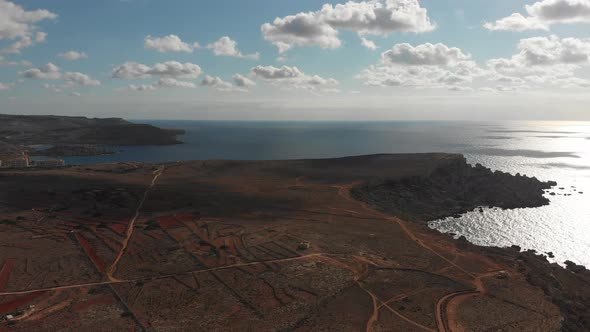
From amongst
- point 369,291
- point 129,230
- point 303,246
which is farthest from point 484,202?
point 129,230

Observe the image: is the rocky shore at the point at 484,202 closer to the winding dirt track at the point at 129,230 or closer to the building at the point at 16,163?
the winding dirt track at the point at 129,230

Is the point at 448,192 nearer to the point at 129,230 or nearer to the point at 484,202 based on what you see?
the point at 484,202

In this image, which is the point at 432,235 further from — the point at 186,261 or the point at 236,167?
the point at 236,167

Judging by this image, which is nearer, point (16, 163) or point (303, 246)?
point (303, 246)

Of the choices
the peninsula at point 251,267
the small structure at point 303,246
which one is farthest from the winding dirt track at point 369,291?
the small structure at point 303,246

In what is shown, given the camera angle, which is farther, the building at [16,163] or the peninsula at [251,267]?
the building at [16,163]

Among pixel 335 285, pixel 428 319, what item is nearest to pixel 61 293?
pixel 335 285
